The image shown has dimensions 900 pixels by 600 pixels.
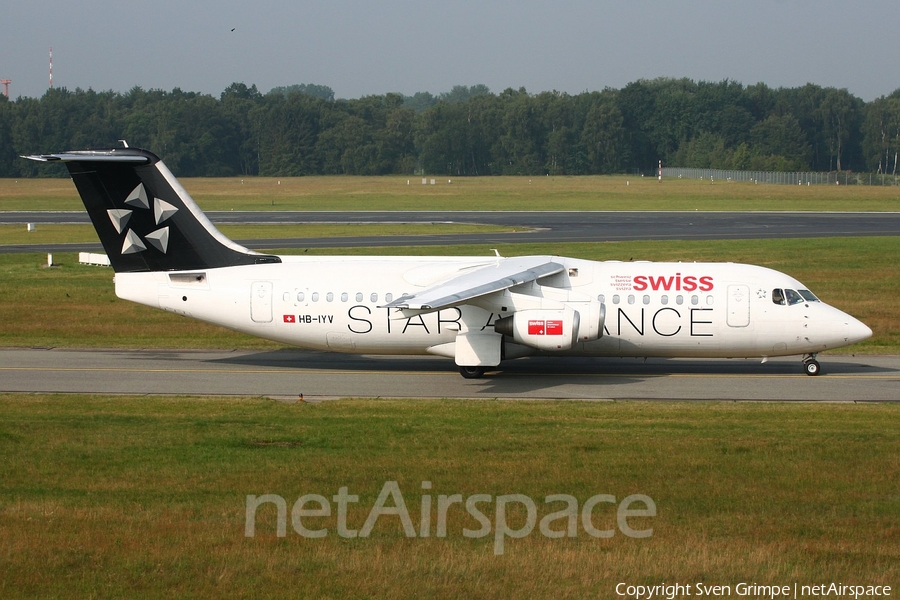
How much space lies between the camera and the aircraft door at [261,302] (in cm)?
2573

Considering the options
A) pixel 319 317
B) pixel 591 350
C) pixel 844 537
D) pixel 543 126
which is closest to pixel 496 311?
pixel 591 350

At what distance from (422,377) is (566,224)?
43.8 m

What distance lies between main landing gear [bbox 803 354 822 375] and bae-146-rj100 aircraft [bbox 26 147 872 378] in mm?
28

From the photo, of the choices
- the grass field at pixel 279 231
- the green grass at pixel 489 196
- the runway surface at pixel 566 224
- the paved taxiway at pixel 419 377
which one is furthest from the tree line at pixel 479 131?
the paved taxiway at pixel 419 377

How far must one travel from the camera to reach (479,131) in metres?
168

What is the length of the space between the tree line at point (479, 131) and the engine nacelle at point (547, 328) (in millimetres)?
128496

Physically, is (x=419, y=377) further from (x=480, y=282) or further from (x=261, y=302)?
(x=261, y=302)

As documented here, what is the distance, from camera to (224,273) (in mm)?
26125

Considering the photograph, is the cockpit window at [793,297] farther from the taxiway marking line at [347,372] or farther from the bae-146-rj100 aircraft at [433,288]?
the taxiway marking line at [347,372]

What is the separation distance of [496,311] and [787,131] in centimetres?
14932

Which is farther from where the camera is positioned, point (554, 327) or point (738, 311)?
point (738, 311)

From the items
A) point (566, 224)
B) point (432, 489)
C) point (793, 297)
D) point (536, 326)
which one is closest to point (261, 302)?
point (536, 326)

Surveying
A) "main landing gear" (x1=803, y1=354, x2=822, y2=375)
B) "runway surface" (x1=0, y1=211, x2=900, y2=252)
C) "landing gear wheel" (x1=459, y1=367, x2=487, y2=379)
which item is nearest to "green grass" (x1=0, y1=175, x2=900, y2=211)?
"runway surface" (x1=0, y1=211, x2=900, y2=252)

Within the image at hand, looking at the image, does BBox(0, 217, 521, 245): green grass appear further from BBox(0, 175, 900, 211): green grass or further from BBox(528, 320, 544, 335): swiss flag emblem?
BBox(528, 320, 544, 335): swiss flag emblem
